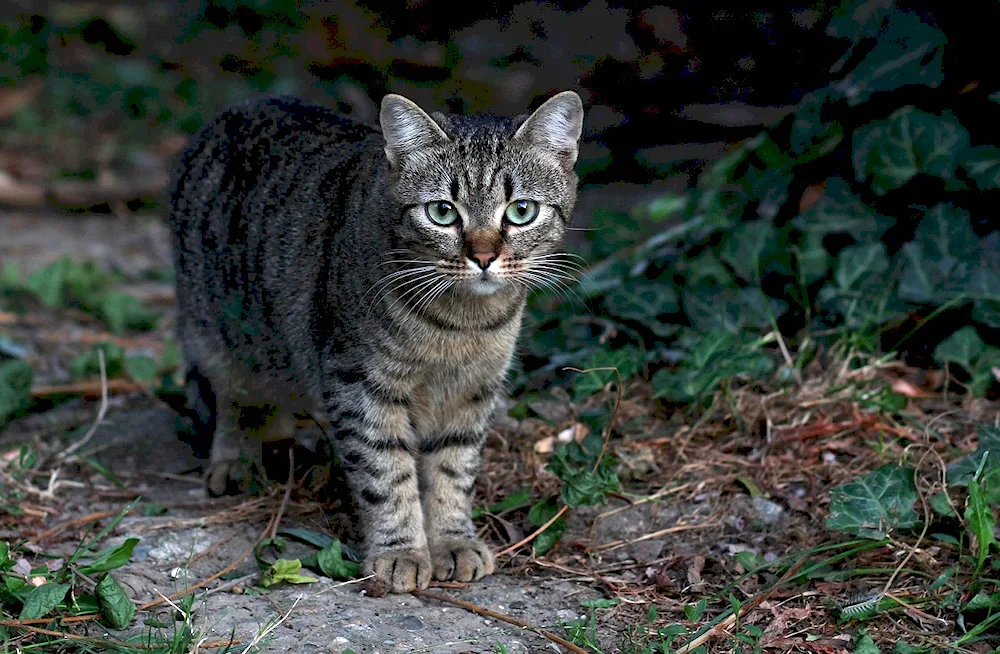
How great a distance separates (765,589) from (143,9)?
7915mm

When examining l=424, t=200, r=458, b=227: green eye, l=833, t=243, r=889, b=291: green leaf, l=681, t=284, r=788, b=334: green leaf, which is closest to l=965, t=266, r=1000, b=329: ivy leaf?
l=833, t=243, r=889, b=291: green leaf

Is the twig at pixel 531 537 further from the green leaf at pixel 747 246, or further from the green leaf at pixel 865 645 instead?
the green leaf at pixel 747 246

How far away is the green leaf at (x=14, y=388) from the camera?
172 inches

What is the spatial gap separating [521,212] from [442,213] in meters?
0.23

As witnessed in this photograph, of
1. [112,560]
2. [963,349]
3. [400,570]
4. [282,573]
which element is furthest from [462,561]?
[963,349]

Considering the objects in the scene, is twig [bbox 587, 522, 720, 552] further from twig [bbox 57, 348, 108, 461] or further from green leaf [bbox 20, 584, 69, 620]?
twig [bbox 57, 348, 108, 461]

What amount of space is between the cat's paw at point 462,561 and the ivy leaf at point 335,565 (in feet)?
0.79

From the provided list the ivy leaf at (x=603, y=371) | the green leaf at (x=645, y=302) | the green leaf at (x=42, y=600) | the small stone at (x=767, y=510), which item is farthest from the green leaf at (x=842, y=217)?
the green leaf at (x=42, y=600)

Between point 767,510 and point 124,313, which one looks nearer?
point 767,510

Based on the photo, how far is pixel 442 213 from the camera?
321 cm

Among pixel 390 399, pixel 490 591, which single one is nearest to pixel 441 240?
pixel 390 399

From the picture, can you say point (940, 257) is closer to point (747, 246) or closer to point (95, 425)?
point (747, 246)

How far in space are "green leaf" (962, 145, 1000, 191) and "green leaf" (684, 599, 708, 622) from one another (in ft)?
7.26

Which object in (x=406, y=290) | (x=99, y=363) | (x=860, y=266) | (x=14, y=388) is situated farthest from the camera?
(x=99, y=363)
